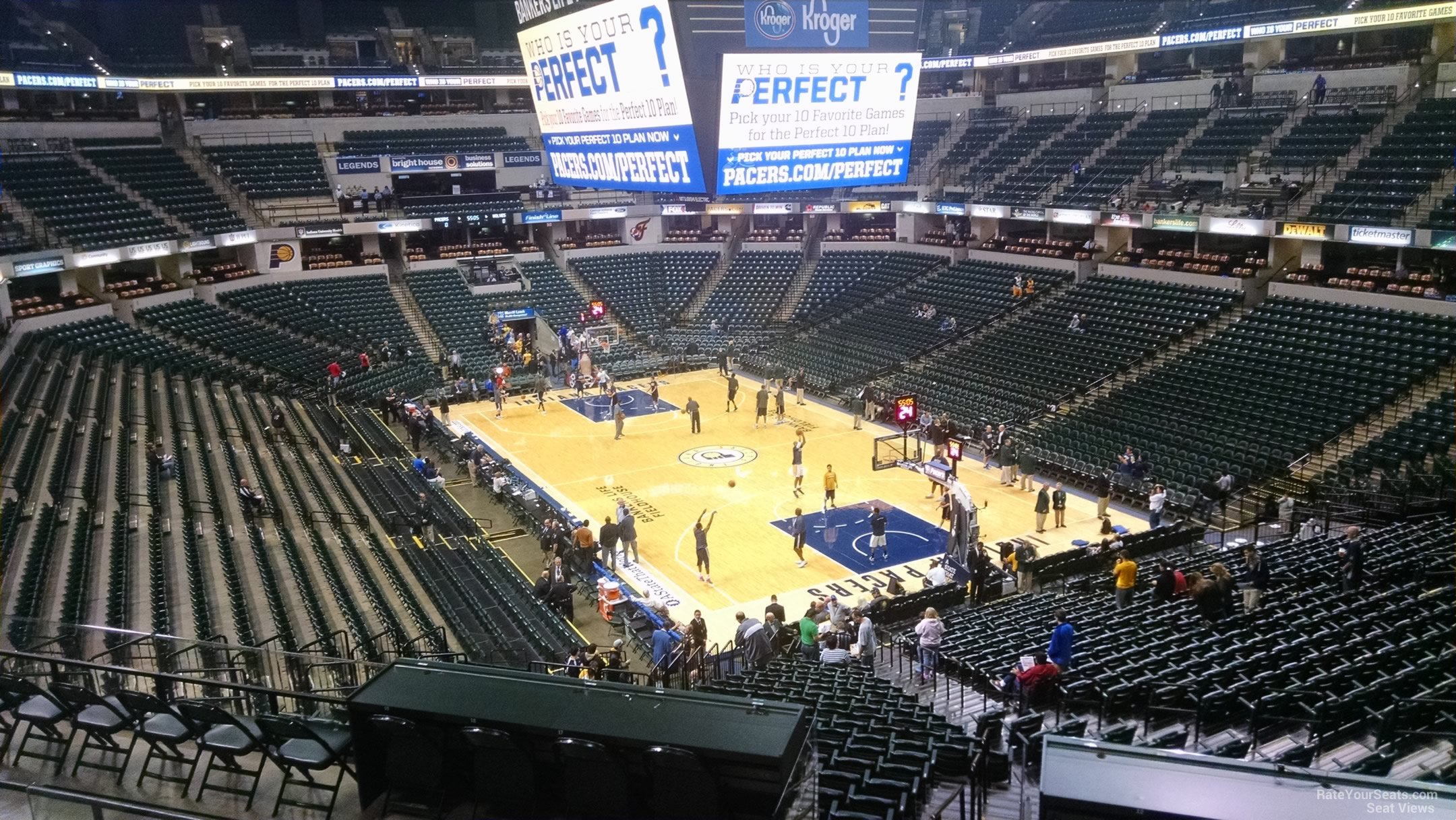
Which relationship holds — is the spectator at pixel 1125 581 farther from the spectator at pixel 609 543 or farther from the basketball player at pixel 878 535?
the spectator at pixel 609 543

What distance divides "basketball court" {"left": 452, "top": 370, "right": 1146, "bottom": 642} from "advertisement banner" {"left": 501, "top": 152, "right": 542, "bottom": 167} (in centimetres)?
1625

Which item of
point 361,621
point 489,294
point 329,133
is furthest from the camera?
point 329,133

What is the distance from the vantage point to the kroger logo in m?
9.91

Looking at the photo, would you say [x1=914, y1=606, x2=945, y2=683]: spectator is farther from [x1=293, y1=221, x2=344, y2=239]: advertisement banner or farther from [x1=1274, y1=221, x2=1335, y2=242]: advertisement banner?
[x1=293, y1=221, x2=344, y2=239]: advertisement banner

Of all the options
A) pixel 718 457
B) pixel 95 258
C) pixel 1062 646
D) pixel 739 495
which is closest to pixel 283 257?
pixel 95 258

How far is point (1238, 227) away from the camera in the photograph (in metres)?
29.5

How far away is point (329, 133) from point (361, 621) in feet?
123

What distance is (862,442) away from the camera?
28438mm

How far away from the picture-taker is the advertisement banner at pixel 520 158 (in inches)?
1820

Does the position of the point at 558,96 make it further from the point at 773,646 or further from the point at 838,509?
the point at 838,509

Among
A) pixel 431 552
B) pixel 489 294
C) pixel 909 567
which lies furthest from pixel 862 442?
pixel 489 294

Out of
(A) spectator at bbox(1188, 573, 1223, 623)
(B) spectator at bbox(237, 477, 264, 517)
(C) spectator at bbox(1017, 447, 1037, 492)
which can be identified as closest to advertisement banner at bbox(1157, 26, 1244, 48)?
(C) spectator at bbox(1017, 447, 1037, 492)

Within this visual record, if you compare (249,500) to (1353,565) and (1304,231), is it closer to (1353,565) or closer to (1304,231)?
(1353,565)

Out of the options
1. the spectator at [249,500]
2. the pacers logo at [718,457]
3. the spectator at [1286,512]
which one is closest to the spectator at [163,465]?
the spectator at [249,500]
